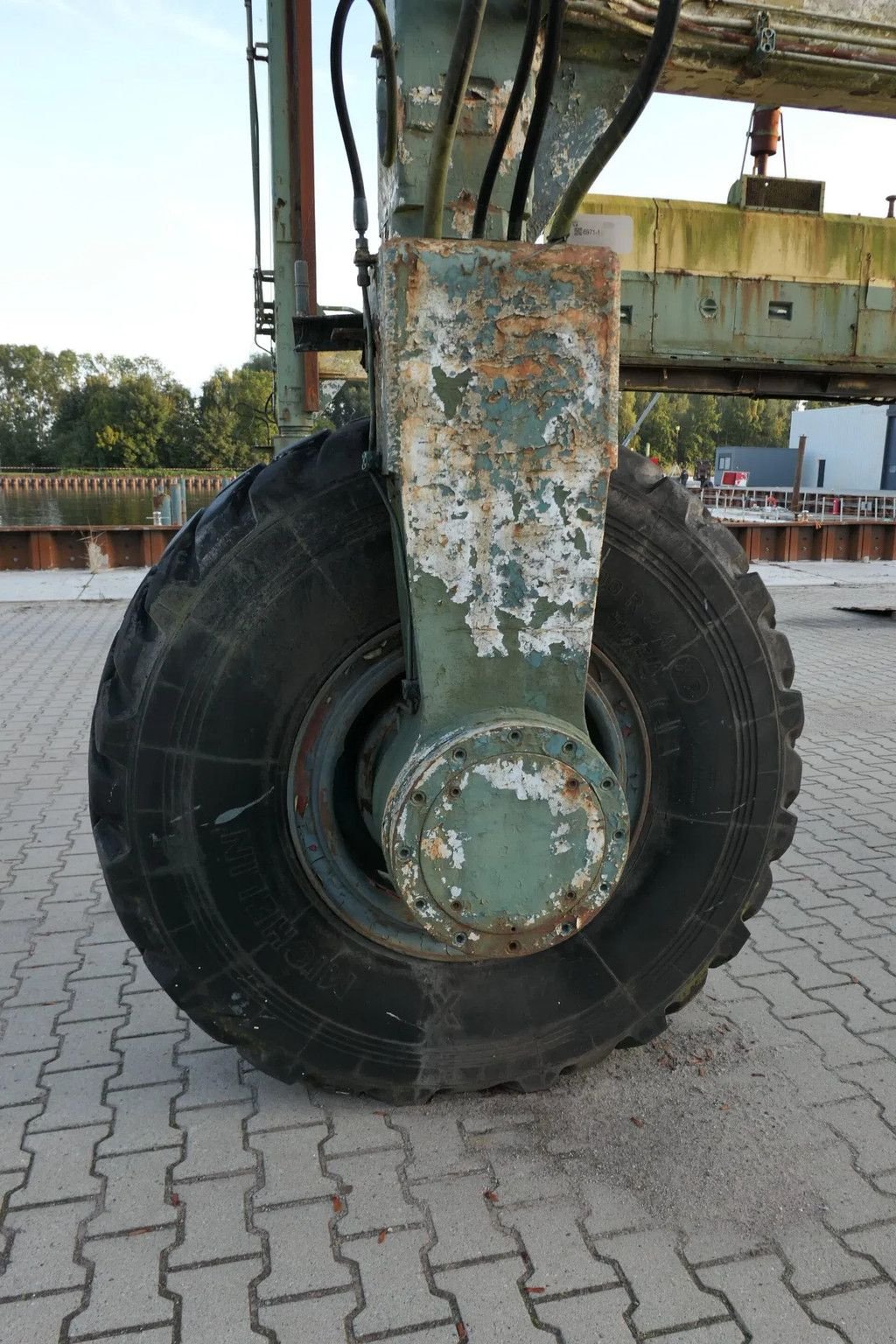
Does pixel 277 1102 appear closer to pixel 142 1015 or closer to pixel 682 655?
pixel 142 1015

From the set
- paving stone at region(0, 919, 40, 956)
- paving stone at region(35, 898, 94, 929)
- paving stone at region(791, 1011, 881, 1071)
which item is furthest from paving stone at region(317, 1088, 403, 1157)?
paving stone at region(0, 919, 40, 956)

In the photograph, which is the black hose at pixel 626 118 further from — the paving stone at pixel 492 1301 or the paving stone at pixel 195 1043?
the paving stone at pixel 195 1043

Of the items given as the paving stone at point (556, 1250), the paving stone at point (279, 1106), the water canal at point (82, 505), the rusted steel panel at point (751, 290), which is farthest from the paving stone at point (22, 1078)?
the water canal at point (82, 505)

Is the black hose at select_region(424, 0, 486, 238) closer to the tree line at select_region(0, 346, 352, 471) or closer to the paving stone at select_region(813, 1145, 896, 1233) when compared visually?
the paving stone at select_region(813, 1145, 896, 1233)

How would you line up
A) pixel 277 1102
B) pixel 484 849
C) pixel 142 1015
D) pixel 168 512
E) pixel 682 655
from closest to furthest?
pixel 484 849, pixel 682 655, pixel 277 1102, pixel 142 1015, pixel 168 512

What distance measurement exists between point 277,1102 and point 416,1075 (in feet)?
1.42

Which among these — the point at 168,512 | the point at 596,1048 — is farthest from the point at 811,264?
the point at 168,512

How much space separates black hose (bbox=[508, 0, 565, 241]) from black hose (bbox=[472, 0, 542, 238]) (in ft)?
0.08

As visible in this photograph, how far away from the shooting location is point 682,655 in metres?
2.27

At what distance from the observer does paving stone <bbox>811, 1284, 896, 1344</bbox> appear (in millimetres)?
1823

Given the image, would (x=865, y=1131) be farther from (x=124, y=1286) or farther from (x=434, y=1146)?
(x=124, y=1286)

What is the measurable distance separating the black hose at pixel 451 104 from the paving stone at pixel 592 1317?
2.08m

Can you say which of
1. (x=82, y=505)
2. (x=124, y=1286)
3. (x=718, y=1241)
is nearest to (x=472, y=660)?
(x=718, y=1241)

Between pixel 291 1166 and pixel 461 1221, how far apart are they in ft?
1.41
